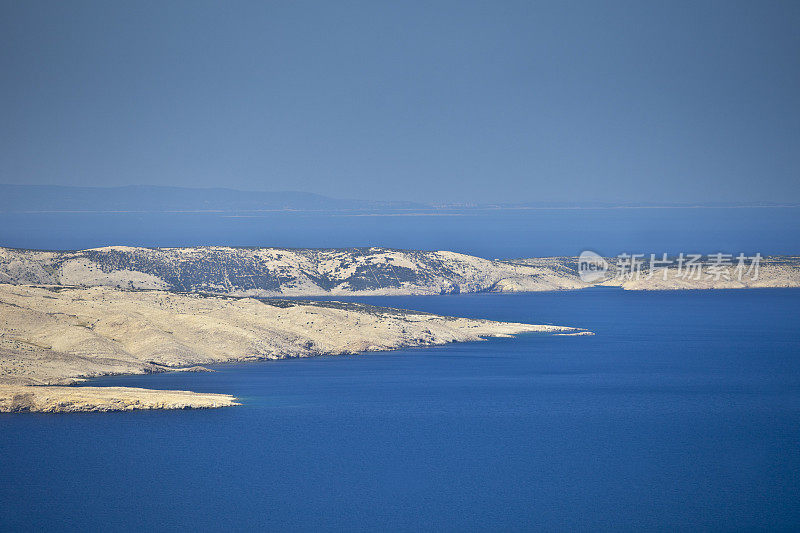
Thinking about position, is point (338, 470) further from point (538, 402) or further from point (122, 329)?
point (122, 329)

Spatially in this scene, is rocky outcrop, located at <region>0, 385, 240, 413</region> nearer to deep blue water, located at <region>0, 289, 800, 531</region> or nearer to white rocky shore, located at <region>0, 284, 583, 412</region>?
white rocky shore, located at <region>0, 284, 583, 412</region>

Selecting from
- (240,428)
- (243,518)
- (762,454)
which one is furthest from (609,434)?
(243,518)

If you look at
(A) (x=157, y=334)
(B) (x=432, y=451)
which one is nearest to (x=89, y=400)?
(A) (x=157, y=334)

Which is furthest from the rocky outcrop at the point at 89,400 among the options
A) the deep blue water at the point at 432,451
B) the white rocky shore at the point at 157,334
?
the deep blue water at the point at 432,451

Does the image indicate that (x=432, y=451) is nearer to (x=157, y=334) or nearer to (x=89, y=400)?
(x=89, y=400)

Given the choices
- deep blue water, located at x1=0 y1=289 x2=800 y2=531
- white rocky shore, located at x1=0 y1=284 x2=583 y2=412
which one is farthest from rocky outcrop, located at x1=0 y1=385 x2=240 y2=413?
deep blue water, located at x1=0 y1=289 x2=800 y2=531

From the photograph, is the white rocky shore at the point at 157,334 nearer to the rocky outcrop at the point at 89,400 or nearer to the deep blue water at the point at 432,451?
the rocky outcrop at the point at 89,400
